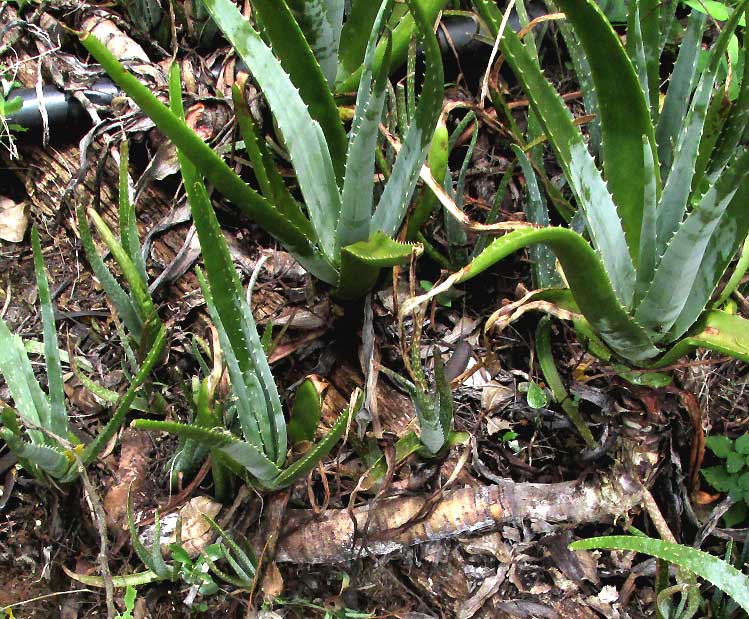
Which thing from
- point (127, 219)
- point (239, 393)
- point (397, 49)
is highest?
point (397, 49)

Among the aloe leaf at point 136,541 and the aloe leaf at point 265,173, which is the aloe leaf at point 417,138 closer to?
the aloe leaf at point 265,173

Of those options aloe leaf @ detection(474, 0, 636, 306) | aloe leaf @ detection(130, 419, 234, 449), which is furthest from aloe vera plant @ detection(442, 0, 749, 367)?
aloe leaf @ detection(130, 419, 234, 449)

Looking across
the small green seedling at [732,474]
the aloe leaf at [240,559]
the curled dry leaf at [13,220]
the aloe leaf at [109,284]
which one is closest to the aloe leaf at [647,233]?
the small green seedling at [732,474]

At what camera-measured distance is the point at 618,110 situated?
2.83 ft

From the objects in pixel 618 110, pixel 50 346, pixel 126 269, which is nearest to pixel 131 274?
pixel 126 269

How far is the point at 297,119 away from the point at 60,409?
540mm

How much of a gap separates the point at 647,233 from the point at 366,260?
37 cm

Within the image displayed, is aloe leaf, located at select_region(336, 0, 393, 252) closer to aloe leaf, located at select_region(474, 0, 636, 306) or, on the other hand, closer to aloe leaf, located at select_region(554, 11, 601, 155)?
aloe leaf, located at select_region(474, 0, 636, 306)

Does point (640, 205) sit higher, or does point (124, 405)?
point (640, 205)

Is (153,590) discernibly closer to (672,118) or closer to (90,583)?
(90,583)

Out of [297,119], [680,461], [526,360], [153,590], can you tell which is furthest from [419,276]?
[153,590]

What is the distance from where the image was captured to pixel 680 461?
1.12 meters

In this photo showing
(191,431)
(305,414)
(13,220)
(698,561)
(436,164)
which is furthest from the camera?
(13,220)

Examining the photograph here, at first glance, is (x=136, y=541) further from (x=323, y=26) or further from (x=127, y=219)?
(x=323, y=26)
